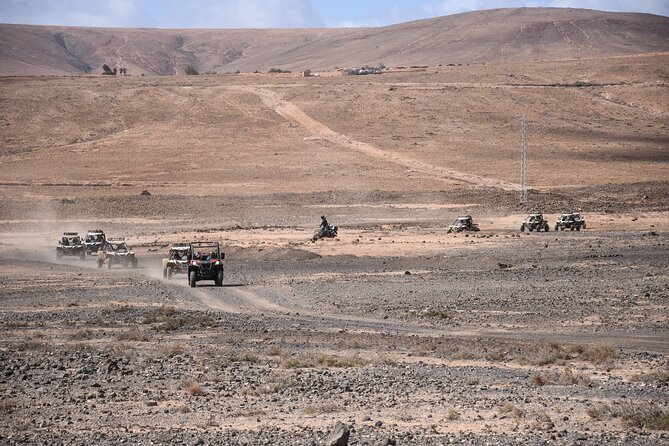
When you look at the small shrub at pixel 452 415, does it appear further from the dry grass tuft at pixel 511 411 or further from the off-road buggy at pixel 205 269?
the off-road buggy at pixel 205 269

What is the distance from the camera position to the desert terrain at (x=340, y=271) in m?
16.0

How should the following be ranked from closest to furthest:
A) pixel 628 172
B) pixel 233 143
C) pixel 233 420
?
pixel 233 420 → pixel 628 172 → pixel 233 143

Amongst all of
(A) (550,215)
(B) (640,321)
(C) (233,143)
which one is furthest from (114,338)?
(C) (233,143)

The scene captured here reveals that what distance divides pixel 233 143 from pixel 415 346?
268 ft

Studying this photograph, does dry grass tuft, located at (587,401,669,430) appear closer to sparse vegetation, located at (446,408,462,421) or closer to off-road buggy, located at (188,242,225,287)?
sparse vegetation, located at (446,408,462,421)

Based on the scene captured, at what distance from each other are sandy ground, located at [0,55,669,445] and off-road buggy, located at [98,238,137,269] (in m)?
0.55

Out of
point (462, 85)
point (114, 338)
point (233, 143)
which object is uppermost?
point (462, 85)

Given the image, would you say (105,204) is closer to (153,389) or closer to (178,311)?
(178,311)

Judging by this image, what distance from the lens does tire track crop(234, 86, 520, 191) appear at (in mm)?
86000

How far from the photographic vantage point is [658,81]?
129250 millimetres

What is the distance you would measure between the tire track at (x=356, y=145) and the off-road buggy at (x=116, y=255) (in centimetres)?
4339

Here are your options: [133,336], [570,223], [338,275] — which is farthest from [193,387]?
[570,223]

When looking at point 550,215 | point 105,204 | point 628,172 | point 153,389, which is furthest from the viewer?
point 628,172

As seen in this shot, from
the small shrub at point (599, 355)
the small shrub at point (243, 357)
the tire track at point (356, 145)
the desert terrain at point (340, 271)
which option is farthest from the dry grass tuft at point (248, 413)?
the tire track at point (356, 145)
